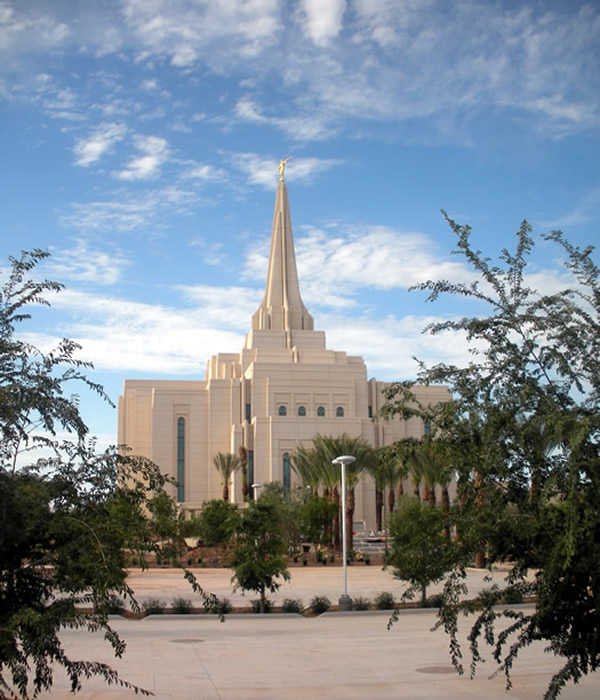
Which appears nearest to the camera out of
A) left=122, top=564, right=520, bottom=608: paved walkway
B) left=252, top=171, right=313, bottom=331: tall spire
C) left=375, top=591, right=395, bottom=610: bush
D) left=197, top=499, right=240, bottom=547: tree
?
left=375, top=591, right=395, bottom=610: bush

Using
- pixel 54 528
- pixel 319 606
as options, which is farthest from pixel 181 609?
pixel 54 528

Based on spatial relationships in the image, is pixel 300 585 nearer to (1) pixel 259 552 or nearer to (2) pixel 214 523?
(1) pixel 259 552

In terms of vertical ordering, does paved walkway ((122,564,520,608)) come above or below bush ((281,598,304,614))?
below

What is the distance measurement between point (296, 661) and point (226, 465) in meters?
57.1

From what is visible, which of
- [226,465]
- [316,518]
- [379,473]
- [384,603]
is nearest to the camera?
[379,473]

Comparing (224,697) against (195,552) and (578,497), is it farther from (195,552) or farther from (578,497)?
(195,552)

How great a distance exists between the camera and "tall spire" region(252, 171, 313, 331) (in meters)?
88.0

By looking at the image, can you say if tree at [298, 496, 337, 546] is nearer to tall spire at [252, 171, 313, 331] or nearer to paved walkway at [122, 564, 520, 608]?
paved walkway at [122, 564, 520, 608]

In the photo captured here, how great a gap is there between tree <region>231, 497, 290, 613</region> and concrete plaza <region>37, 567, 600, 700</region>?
3.02 feet

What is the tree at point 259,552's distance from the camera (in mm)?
22656

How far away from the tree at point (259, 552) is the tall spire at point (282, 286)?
63761 mm

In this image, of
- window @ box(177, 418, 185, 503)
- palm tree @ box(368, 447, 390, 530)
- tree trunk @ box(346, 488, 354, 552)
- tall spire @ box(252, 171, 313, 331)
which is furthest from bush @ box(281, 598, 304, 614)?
tall spire @ box(252, 171, 313, 331)

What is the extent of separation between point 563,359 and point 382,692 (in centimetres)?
565

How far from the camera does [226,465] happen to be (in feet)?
234
